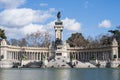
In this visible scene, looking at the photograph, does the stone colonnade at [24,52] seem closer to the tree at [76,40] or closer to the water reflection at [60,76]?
the tree at [76,40]

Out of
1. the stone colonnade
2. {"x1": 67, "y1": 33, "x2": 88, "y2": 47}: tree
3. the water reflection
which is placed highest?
{"x1": 67, "y1": 33, "x2": 88, "y2": 47}: tree

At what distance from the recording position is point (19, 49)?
13800 cm

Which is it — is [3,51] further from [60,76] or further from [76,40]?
[60,76]

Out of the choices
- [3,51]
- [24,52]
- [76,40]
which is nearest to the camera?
[3,51]

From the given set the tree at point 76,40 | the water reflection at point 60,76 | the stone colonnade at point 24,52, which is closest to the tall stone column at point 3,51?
the stone colonnade at point 24,52

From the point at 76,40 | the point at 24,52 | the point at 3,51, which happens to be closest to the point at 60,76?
Result: the point at 3,51

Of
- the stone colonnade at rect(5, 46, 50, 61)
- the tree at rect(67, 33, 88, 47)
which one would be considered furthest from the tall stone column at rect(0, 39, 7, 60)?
the tree at rect(67, 33, 88, 47)

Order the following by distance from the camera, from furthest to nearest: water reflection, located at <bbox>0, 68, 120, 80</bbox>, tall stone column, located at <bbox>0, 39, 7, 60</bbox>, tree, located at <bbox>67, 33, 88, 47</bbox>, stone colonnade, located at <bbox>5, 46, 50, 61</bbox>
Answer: tree, located at <bbox>67, 33, 88, 47</bbox> → stone colonnade, located at <bbox>5, 46, 50, 61</bbox> → tall stone column, located at <bbox>0, 39, 7, 60</bbox> → water reflection, located at <bbox>0, 68, 120, 80</bbox>

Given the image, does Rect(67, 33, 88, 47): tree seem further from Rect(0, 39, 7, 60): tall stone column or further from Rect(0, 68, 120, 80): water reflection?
Rect(0, 68, 120, 80): water reflection

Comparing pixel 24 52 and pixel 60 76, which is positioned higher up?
pixel 24 52

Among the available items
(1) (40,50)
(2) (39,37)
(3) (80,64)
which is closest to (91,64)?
(3) (80,64)

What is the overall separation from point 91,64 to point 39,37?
45393 millimetres

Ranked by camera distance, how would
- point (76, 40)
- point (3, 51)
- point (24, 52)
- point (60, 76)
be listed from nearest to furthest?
point (60, 76) → point (3, 51) → point (24, 52) → point (76, 40)

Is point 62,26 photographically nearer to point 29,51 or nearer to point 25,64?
point 29,51
